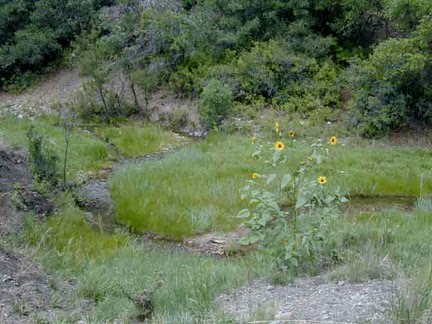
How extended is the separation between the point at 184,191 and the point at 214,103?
16.3 ft

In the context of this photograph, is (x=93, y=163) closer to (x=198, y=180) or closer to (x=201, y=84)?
(x=198, y=180)

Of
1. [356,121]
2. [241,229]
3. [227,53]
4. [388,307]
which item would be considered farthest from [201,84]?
[388,307]

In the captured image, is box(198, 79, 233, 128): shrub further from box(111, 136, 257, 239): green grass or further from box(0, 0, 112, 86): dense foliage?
box(0, 0, 112, 86): dense foliage

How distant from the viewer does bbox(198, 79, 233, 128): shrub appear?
16.5 meters

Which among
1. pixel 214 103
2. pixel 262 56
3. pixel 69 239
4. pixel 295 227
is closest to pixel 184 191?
pixel 69 239

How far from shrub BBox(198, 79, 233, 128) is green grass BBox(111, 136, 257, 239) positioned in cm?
226

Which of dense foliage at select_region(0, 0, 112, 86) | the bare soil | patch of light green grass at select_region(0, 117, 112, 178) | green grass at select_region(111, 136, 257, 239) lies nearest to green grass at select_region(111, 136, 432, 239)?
green grass at select_region(111, 136, 257, 239)

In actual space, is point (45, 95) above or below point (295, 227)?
below

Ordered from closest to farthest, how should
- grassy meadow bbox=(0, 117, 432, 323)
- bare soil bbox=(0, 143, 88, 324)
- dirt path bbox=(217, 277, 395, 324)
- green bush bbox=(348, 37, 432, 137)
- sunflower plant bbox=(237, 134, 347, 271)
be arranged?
1. dirt path bbox=(217, 277, 395, 324)
2. bare soil bbox=(0, 143, 88, 324)
3. grassy meadow bbox=(0, 117, 432, 323)
4. sunflower plant bbox=(237, 134, 347, 271)
5. green bush bbox=(348, 37, 432, 137)

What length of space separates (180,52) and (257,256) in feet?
41.9

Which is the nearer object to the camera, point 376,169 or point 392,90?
point 376,169

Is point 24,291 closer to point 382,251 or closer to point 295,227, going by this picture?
point 295,227

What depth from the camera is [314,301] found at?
5688 millimetres

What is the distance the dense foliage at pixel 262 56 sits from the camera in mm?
15664
